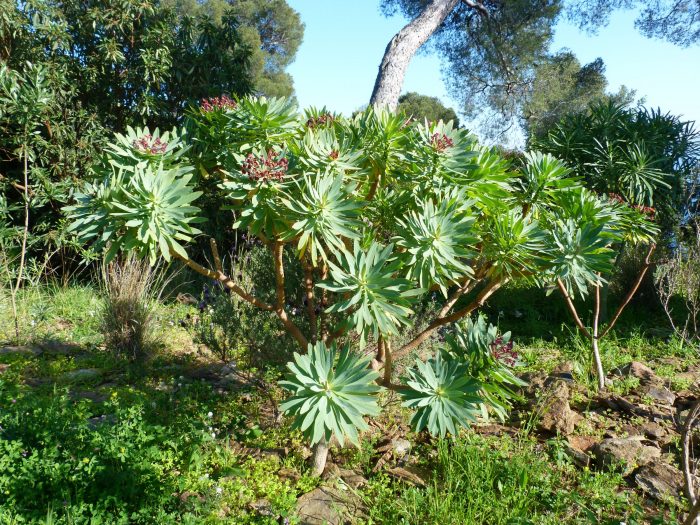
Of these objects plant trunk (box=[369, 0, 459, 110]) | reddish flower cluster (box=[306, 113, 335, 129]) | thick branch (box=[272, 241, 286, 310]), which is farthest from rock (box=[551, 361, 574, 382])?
plant trunk (box=[369, 0, 459, 110])

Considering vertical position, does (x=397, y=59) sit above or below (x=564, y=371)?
above

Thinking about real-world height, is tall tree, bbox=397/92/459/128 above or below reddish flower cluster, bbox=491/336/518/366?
above

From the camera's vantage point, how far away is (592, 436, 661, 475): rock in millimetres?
2875

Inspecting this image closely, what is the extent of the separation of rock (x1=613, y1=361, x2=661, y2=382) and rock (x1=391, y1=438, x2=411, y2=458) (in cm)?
203

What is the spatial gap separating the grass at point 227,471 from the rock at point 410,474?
4 cm

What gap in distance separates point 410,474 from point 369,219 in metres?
1.36

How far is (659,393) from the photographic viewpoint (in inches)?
147

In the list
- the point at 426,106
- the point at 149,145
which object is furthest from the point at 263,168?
the point at 426,106

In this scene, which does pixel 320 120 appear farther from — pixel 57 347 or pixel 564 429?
pixel 57 347

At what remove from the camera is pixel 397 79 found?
6887 millimetres

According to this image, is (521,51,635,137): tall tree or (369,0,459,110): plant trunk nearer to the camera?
(369,0,459,110): plant trunk

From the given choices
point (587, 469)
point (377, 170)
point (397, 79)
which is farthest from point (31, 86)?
point (587, 469)

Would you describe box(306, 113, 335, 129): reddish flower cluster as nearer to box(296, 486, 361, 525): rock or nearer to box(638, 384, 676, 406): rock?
box(296, 486, 361, 525): rock

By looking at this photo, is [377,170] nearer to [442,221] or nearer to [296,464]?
[442,221]
